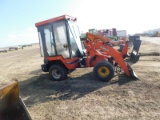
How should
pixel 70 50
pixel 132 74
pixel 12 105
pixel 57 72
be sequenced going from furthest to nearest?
pixel 57 72
pixel 70 50
pixel 132 74
pixel 12 105

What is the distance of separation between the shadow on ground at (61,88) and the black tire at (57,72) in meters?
0.22

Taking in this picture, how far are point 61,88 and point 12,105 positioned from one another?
323cm

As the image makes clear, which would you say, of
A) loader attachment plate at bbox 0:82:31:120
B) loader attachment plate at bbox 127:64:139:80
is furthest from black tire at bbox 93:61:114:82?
loader attachment plate at bbox 0:82:31:120

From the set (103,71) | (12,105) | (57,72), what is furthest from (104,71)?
(12,105)

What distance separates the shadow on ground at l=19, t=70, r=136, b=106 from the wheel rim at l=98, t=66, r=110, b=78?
299 millimetres

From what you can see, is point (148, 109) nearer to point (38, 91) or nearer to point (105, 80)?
point (105, 80)

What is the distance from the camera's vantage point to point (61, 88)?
23.6ft

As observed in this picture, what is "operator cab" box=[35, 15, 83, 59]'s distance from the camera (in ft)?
25.4

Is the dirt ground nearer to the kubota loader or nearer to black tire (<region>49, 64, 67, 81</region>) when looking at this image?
black tire (<region>49, 64, 67, 81</region>)

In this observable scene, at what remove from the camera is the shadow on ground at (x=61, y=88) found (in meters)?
6.35

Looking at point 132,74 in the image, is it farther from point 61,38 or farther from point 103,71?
point 61,38

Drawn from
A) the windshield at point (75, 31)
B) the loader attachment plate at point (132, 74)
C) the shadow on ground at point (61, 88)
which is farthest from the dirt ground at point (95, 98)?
the windshield at point (75, 31)

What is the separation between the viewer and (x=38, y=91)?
725 centimetres

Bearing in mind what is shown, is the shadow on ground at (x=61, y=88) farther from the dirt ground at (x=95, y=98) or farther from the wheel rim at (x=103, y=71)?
the wheel rim at (x=103, y=71)
